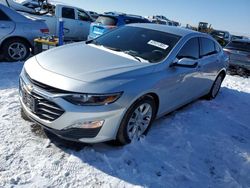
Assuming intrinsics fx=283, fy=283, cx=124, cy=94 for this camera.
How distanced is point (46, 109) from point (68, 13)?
419 inches

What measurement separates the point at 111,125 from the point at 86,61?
96 centimetres

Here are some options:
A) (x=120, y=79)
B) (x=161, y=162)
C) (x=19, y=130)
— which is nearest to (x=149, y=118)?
(x=161, y=162)

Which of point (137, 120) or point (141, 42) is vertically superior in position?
point (141, 42)

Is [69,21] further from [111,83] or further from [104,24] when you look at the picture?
[111,83]

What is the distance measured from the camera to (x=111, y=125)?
328cm

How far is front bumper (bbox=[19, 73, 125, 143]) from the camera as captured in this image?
307 cm

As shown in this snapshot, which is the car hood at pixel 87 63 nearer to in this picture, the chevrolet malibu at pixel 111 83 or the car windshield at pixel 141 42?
the chevrolet malibu at pixel 111 83

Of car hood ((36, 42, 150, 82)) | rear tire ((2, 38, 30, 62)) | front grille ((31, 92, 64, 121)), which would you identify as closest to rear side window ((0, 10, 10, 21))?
rear tire ((2, 38, 30, 62))

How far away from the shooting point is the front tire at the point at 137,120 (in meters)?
3.49

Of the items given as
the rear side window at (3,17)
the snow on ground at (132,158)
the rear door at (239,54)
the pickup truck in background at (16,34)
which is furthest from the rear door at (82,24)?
the snow on ground at (132,158)

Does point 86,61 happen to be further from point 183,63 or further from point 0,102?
point 0,102

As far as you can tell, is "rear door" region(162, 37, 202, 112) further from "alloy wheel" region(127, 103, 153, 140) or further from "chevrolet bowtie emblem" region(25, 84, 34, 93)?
"chevrolet bowtie emblem" region(25, 84, 34, 93)

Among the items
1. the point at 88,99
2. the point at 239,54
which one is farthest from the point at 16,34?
the point at 239,54

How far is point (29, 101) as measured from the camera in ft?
11.2
